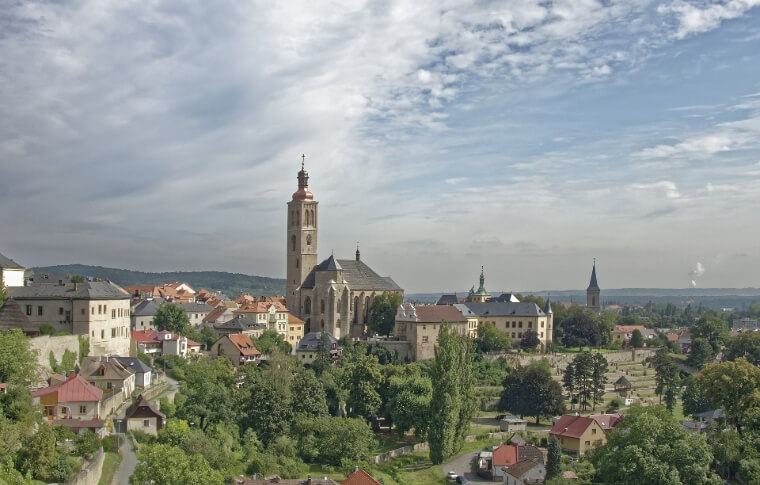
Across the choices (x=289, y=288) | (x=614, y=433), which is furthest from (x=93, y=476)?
(x=289, y=288)

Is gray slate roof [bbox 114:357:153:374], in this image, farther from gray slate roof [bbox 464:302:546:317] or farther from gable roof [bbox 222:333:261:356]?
gray slate roof [bbox 464:302:546:317]

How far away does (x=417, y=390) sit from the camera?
190 ft

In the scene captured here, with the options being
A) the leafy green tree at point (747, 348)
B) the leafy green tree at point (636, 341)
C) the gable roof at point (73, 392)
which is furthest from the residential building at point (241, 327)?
the leafy green tree at point (636, 341)

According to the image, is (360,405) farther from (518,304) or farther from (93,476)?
(518,304)

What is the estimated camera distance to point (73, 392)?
129ft

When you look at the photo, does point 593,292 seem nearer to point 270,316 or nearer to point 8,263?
point 270,316

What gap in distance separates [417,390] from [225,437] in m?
18.1

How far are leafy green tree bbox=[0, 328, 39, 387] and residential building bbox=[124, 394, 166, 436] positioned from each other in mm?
5115

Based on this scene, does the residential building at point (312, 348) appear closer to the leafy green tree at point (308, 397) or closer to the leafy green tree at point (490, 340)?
the leafy green tree at point (490, 340)

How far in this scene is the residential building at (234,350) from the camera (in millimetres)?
66375

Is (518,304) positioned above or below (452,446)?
above

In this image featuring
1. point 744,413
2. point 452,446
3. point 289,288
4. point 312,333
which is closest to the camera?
point 744,413

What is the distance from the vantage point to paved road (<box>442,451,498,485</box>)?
164 ft

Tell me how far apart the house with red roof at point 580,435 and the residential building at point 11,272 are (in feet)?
135
